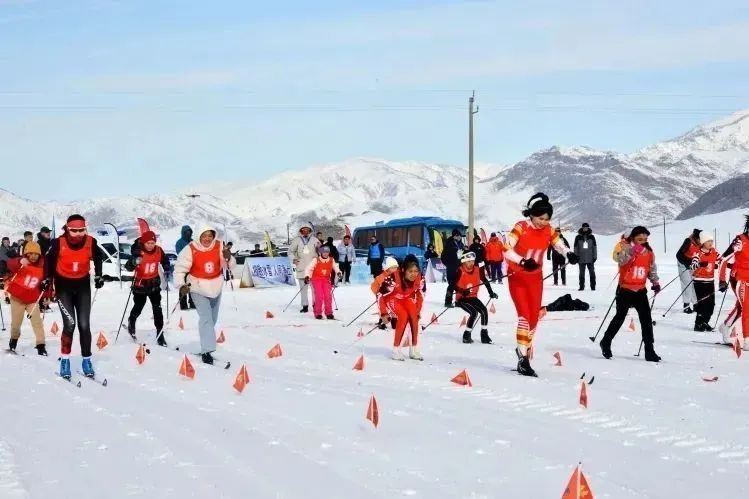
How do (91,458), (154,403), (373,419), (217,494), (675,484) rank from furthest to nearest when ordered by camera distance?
(154,403), (373,419), (91,458), (675,484), (217,494)

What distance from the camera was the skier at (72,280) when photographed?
9.34 meters

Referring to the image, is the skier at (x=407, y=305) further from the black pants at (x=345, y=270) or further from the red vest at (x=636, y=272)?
Result: the black pants at (x=345, y=270)

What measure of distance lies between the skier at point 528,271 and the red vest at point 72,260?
4197 mm

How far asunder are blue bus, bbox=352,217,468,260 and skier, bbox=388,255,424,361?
24.9 m

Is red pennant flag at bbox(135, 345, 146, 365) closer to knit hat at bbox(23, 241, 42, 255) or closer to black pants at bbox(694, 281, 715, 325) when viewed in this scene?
knit hat at bbox(23, 241, 42, 255)

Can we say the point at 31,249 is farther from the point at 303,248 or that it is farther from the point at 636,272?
the point at 636,272

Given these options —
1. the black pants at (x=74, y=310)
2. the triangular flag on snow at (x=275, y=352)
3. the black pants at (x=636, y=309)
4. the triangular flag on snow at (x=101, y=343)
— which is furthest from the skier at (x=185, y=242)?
the black pants at (x=636, y=309)

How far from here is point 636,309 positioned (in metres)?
10.9

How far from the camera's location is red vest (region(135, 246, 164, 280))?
12.9 meters

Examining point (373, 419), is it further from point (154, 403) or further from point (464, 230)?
point (464, 230)

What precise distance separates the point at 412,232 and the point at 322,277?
2366cm

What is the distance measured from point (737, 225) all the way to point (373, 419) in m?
85.5

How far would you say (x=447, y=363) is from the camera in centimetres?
1068

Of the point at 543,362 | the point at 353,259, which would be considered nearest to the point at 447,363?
the point at 543,362
